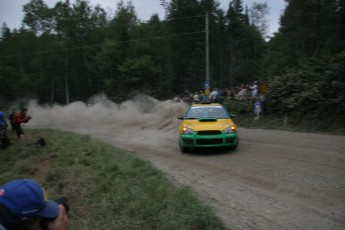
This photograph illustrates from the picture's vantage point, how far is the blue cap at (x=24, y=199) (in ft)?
6.86

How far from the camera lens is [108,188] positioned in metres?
8.50

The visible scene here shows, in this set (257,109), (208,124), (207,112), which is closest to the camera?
(208,124)

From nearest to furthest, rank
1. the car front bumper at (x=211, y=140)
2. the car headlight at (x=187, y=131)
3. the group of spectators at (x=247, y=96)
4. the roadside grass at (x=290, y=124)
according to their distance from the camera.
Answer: the car front bumper at (x=211, y=140) → the car headlight at (x=187, y=131) → the roadside grass at (x=290, y=124) → the group of spectators at (x=247, y=96)

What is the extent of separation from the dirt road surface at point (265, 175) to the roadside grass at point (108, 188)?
0.59m

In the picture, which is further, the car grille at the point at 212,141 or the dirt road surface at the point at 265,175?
the car grille at the point at 212,141

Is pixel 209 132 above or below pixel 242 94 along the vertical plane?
below

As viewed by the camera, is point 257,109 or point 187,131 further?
point 257,109

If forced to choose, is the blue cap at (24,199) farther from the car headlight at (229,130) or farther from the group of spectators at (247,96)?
the group of spectators at (247,96)

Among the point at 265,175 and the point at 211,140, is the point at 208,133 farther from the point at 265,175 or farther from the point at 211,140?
the point at 265,175

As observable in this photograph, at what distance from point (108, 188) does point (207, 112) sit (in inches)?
243

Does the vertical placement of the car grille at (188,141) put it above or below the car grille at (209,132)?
below

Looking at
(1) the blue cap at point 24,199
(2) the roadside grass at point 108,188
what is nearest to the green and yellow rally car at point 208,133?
(2) the roadside grass at point 108,188

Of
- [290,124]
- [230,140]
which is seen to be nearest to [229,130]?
[230,140]

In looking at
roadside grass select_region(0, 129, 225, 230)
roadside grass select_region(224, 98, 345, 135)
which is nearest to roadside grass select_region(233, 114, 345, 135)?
roadside grass select_region(224, 98, 345, 135)
